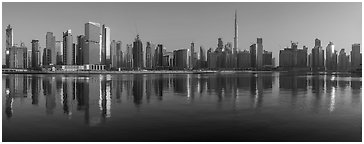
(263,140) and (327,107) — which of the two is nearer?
(263,140)

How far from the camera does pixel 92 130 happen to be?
18281mm

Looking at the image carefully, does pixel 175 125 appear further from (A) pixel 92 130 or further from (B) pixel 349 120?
(B) pixel 349 120

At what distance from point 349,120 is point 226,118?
888 centimetres

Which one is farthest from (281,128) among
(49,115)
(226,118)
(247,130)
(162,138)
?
(49,115)

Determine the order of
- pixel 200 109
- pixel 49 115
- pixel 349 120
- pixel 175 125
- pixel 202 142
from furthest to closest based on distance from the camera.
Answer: pixel 200 109 < pixel 49 115 < pixel 349 120 < pixel 175 125 < pixel 202 142

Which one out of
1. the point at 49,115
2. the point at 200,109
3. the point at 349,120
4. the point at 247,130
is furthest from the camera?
the point at 200,109

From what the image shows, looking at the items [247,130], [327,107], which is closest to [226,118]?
[247,130]

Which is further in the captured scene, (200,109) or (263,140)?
(200,109)

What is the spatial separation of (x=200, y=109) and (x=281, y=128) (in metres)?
9.16

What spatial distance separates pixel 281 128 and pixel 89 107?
17.7 m

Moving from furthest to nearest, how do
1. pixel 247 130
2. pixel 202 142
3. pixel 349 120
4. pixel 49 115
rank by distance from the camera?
pixel 49 115 → pixel 349 120 → pixel 247 130 → pixel 202 142

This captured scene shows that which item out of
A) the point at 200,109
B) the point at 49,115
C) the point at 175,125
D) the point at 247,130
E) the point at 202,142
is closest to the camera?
the point at 202,142

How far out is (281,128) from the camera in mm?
18844

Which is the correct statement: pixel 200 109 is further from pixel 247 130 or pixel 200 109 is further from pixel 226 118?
pixel 247 130
